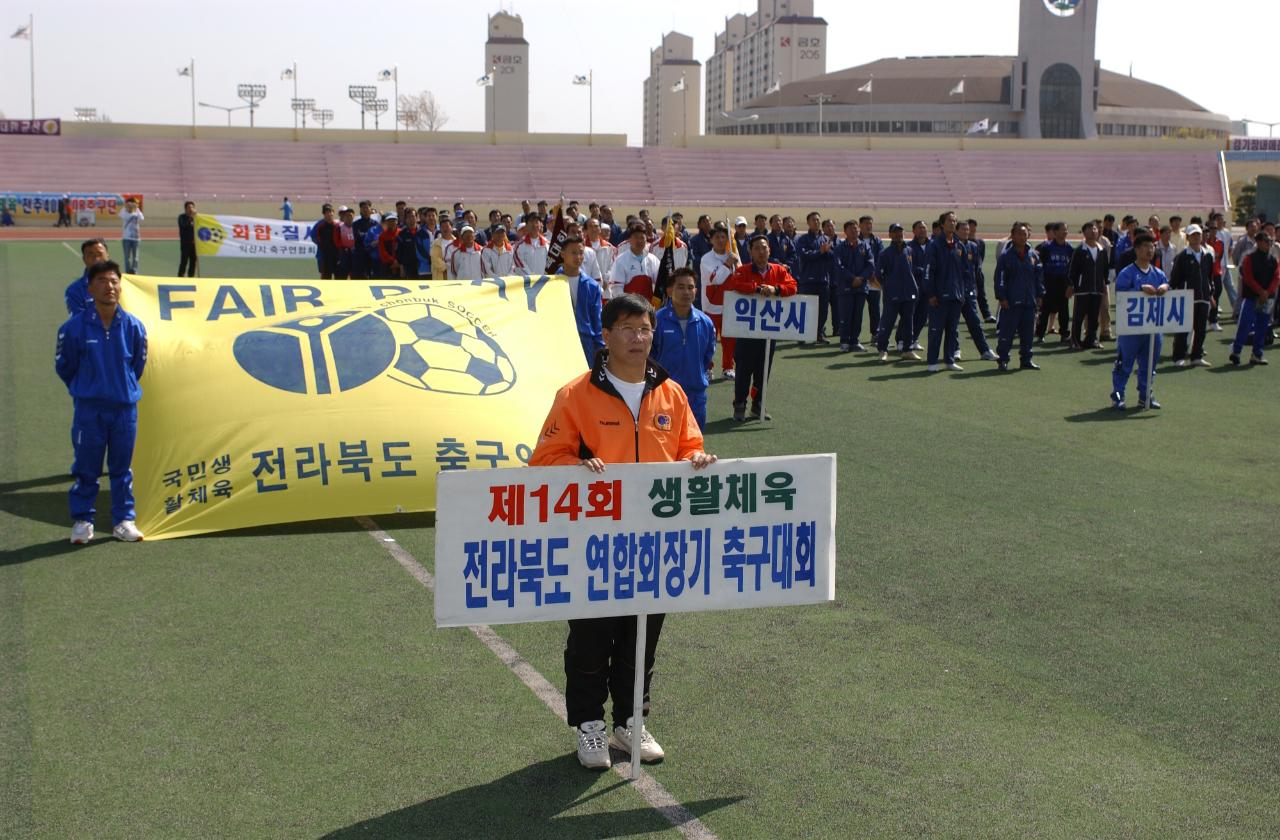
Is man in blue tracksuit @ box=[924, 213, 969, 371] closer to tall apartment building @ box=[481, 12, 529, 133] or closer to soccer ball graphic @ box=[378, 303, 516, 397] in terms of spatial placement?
soccer ball graphic @ box=[378, 303, 516, 397]

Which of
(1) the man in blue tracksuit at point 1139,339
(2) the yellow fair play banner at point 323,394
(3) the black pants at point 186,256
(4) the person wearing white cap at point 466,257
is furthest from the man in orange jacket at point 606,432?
(3) the black pants at point 186,256

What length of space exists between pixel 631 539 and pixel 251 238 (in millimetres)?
32779

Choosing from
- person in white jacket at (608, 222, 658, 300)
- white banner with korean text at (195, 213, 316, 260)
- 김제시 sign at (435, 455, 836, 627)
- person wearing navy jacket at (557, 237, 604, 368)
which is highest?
white banner with korean text at (195, 213, 316, 260)

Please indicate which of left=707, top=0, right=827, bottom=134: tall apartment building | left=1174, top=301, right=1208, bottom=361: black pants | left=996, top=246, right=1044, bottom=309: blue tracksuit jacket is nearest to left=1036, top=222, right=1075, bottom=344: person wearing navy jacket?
left=1174, top=301, right=1208, bottom=361: black pants

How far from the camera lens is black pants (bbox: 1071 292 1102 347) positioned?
19.6 m

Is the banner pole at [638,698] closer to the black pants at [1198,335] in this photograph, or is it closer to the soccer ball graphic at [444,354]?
the soccer ball graphic at [444,354]

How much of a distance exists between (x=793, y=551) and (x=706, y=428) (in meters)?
7.75

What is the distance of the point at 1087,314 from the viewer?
64.7ft

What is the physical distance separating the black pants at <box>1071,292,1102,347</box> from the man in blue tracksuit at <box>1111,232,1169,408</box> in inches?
163

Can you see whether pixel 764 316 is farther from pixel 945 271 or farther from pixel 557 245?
pixel 945 271

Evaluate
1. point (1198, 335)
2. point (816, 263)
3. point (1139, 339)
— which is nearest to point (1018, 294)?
point (1139, 339)

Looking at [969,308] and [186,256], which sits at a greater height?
[186,256]

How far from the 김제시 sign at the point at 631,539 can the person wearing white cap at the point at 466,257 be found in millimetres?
11959

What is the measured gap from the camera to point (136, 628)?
6.95 metres
